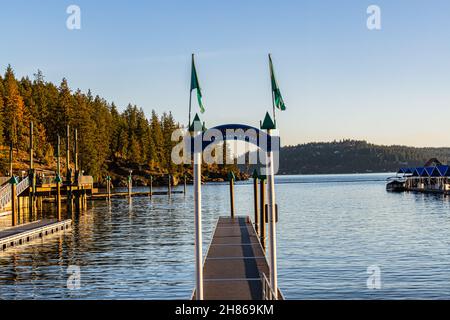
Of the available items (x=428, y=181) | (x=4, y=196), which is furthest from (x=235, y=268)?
(x=428, y=181)

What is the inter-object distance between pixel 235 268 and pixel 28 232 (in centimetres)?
2302

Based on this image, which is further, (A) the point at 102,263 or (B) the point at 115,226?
(B) the point at 115,226

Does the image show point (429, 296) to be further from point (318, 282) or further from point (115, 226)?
point (115, 226)

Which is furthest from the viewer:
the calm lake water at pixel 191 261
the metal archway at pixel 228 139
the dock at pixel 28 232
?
the dock at pixel 28 232

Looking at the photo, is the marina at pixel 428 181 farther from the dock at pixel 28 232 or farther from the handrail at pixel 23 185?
the dock at pixel 28 232

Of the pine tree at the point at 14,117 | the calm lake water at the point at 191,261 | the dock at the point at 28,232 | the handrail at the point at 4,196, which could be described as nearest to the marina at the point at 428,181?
the calm lake water at the point at 191,261

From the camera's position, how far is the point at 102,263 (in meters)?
34.5

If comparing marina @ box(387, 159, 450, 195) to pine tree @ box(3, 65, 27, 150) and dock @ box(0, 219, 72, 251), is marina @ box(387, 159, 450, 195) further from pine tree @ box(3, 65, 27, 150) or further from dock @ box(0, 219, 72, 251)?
pine tree @ box(3, 65, 27, 150)

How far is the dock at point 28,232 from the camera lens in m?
39.4

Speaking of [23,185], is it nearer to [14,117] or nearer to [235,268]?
[235,268]

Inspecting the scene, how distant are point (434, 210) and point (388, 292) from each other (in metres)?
56.3

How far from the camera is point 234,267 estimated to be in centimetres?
2528
